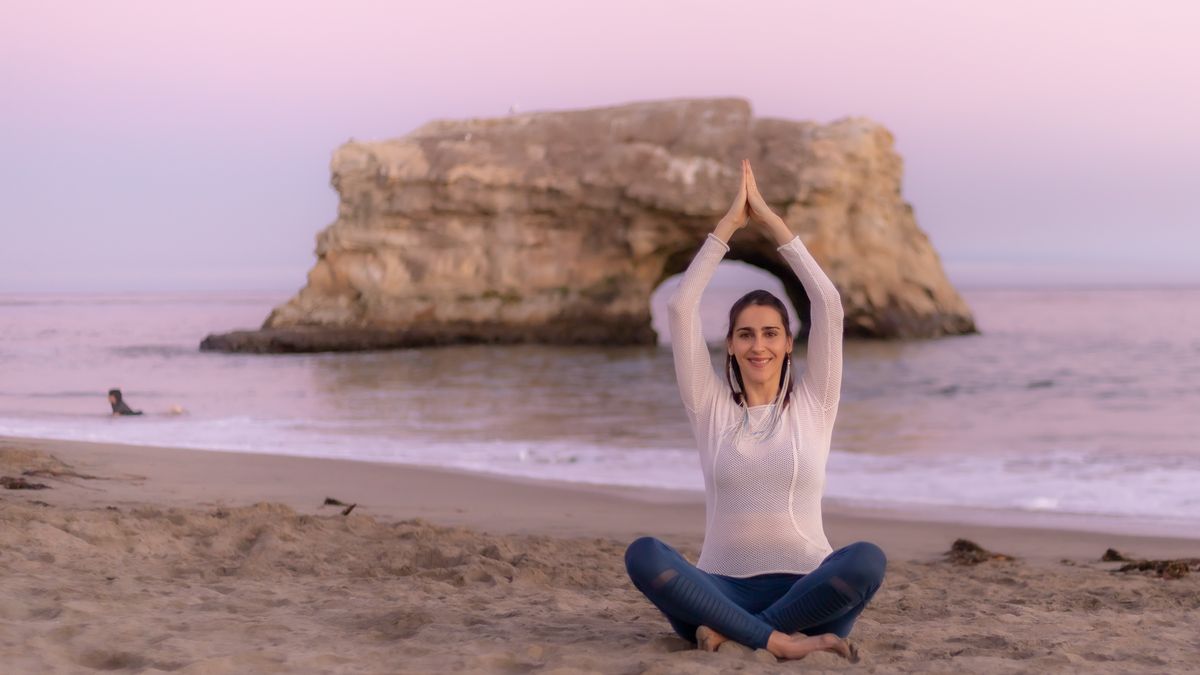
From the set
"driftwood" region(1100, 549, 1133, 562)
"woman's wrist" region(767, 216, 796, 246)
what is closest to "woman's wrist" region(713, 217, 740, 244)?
"woman's wrist" region(767, 216, 796, 246)

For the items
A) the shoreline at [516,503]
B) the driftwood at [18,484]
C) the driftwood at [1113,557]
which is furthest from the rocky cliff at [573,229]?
the driftwood at [1113,557]

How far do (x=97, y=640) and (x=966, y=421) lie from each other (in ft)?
40.2

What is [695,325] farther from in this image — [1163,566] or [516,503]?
[516,503]

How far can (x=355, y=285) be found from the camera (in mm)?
30781

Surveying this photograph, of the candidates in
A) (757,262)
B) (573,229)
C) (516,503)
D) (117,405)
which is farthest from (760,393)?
(757,262)

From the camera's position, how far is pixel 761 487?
3113 millimetres

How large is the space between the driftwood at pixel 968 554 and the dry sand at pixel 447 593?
107 mm

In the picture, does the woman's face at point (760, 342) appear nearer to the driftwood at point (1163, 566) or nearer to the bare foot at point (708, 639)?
the bare foot at point (708, 639)

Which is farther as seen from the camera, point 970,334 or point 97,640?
point 970,334

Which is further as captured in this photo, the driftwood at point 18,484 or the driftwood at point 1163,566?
the driftwood at point 18,484

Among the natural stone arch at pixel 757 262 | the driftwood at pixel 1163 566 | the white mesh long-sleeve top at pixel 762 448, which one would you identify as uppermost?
the natural stone arch at pixel 757 262

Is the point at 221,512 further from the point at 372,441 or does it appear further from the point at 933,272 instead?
the point at 933,272


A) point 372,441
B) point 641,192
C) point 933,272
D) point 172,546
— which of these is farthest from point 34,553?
point 933,272

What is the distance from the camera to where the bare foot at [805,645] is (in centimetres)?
309
